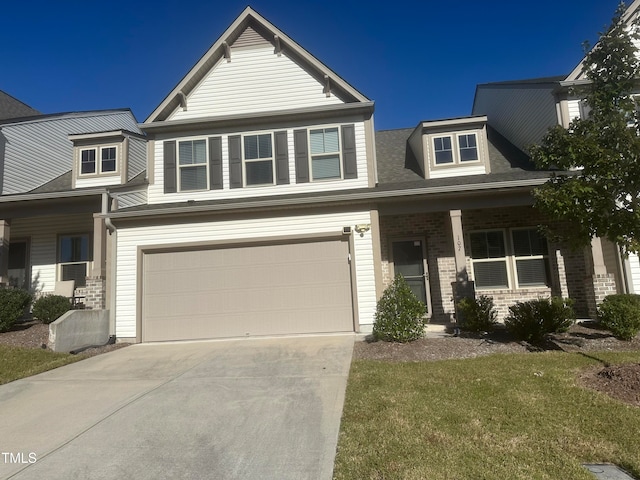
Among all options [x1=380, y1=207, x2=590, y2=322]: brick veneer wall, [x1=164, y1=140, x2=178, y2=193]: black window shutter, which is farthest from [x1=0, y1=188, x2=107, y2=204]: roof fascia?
[x1=380, y1=207, x2=590, y2=322]: brick veneer wall

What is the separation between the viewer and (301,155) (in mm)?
11992

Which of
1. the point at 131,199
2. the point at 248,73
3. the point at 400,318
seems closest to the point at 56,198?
the point at 131,199

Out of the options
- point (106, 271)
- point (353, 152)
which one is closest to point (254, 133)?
point (353, 152)

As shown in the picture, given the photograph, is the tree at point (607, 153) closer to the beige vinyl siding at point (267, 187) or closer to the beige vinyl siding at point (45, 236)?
the beige vinyl siding at point (267, 187)

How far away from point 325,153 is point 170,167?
14.2ft

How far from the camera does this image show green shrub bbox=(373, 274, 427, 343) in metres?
8.61

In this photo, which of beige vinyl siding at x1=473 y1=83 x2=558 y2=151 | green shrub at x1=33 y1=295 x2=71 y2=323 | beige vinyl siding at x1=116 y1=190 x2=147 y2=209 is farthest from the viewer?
beige vinyl siding at x1=473 y1=83 x2=558 y2=151

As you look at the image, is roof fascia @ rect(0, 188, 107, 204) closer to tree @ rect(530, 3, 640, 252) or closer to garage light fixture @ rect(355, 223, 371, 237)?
garage light fixture @ rect(355, 223, 371, 237)

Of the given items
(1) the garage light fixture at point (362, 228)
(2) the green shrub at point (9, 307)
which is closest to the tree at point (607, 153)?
(1) the garage light fixture at point (362, 228)

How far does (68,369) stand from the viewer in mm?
7828

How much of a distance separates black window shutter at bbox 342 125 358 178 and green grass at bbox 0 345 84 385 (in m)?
7.50

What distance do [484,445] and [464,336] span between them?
5.45 meters

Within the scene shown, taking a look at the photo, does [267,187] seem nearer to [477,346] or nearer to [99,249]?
[99,249]

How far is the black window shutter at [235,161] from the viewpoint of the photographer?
12031 mm
